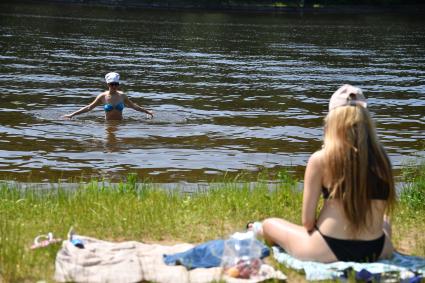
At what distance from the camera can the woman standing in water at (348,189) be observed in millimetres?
6715

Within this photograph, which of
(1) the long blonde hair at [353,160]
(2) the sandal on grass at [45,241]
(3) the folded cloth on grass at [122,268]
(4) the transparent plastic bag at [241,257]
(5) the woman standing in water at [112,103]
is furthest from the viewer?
(5) the woman standing in water at [112,103]

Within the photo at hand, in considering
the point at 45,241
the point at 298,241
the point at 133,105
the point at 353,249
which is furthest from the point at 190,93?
the point at 353,249

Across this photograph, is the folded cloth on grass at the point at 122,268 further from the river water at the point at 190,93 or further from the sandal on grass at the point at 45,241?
the river water at the point at 190,93

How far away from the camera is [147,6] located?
69.9 meters

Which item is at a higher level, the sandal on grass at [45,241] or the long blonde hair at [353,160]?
the long blonde hair at [353,160]

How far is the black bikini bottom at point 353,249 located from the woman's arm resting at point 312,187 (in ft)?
0.70

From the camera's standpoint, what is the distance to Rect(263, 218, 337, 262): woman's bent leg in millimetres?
6914

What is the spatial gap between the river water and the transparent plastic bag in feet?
20.4

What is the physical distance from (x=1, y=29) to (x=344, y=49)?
19.2m

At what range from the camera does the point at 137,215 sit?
27.4ft

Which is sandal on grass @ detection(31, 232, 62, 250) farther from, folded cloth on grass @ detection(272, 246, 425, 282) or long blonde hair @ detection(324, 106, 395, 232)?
long blonde hair @ detection(324, 106, 395, 232)

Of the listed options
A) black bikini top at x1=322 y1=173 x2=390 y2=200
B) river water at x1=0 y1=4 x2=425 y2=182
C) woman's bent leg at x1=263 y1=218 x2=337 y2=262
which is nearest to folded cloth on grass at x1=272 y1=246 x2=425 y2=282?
woman's bent leg at x1=263 y1=218 x2=337 y2=262

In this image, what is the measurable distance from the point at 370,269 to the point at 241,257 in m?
1.14

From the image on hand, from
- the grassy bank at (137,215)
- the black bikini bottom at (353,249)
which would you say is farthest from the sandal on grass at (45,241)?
the black bikini bottom at (353,249)
